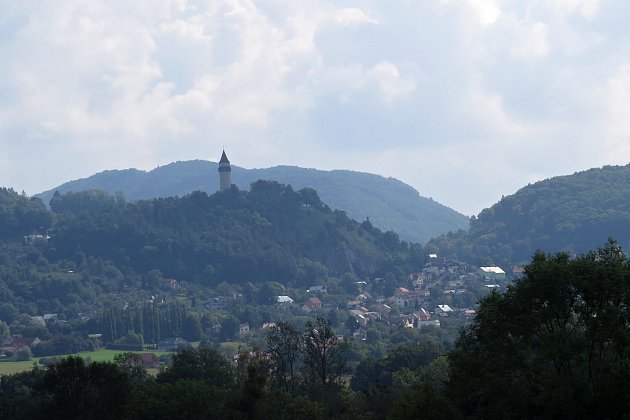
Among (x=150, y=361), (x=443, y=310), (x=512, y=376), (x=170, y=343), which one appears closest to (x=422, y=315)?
(x=443, y=310)

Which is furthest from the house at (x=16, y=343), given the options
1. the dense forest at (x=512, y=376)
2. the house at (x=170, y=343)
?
the dense forest at (x=512, y=376)

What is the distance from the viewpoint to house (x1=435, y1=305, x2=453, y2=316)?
7384 inches

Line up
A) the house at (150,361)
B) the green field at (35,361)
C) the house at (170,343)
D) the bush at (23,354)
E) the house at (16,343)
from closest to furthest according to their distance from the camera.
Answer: the house at (150,361) < the green field at (35,361) < the bush at (23,354) < the house at (170,343) < the house at (16,343)

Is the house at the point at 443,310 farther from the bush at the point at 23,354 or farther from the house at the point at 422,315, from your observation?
the bush at the point at 23,354

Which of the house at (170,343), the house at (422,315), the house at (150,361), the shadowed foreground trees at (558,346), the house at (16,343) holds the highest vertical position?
the shadowed foreground trees at (558,346)

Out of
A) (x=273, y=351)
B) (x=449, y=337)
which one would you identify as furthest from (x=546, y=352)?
(x=449, y=337)

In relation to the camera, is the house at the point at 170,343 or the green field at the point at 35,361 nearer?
the green field at the point at 35,361

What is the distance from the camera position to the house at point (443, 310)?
7384 inches

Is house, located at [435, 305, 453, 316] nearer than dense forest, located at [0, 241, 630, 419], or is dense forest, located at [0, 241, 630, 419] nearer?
dense forest, located at [0, 241, 630, 419]

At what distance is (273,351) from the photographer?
218ft

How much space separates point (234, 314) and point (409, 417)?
143199 mm

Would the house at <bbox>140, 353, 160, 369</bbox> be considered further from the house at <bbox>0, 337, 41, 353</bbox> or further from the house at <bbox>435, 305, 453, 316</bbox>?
the house at <bbox>435, 305, 453, 316</bbox>

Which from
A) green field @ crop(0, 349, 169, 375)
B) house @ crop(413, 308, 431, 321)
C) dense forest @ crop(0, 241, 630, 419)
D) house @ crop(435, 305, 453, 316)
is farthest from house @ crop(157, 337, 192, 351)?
dense forest @ crop(0, 241, 630, 419)

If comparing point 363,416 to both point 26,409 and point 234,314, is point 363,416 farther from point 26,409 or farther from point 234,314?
point 234,314
